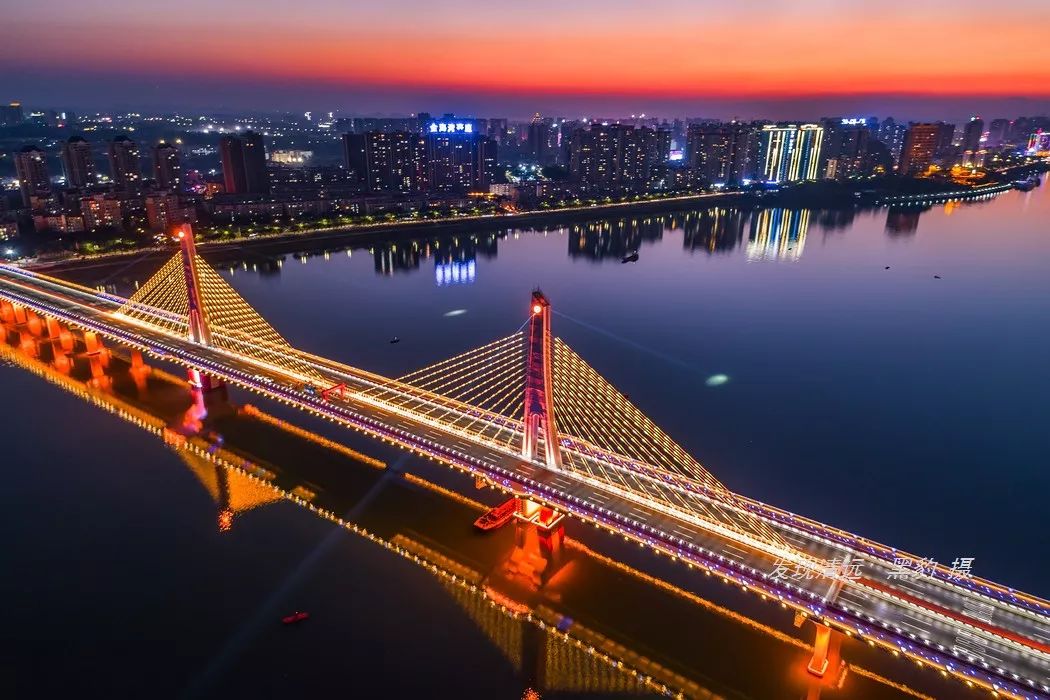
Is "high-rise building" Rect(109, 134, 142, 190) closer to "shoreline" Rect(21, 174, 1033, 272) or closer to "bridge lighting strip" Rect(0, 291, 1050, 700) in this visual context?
"shoreline" Rect(21, 174, 1033, 272)

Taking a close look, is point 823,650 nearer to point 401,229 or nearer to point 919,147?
point 401,229

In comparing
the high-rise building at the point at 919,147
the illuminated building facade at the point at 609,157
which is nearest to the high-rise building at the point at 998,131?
the high-rise building at the point at 919,147

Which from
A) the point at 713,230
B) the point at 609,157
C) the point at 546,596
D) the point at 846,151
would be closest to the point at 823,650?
the point at 546,596

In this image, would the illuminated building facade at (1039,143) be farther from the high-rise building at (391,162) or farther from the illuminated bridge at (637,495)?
the illuminated bridge at (637,495)

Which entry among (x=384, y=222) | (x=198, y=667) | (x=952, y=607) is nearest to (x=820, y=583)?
(x=952, y=607)

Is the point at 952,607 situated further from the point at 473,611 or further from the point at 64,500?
the point at 64,500
